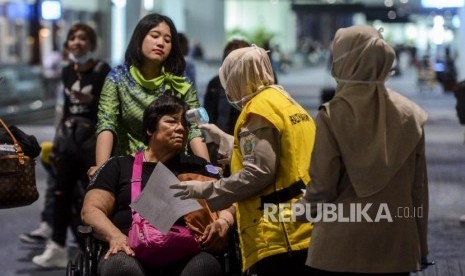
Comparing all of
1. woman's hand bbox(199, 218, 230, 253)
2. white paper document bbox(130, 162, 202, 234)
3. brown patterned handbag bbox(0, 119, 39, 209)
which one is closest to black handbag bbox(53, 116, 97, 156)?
brown patterned handbag bbox(0, 119, 39, 209)

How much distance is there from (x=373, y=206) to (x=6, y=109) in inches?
969

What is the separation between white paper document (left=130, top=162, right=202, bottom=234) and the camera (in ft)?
17.6

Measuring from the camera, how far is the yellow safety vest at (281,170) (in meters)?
4.95

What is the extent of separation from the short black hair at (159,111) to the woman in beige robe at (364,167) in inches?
69.2

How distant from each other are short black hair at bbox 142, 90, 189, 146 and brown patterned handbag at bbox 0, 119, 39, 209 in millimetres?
711

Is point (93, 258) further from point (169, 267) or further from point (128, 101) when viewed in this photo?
point (128, 101)

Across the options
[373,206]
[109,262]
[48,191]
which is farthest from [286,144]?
[48,191]

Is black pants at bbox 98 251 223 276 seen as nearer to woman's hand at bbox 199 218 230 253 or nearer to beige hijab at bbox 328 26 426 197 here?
woman's hand at bbox 199 218 230 253

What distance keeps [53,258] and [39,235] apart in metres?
1.19

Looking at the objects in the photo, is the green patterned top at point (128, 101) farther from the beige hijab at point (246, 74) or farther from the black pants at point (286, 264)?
the black pants at point (286, 264)

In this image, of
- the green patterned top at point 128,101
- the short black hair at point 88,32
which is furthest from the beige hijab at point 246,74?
the short black hair at point 88,32

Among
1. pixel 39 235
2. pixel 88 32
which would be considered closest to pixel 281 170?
pixel 88 32

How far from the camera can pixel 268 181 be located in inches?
195

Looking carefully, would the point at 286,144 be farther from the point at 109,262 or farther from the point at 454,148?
the point at 454,148
